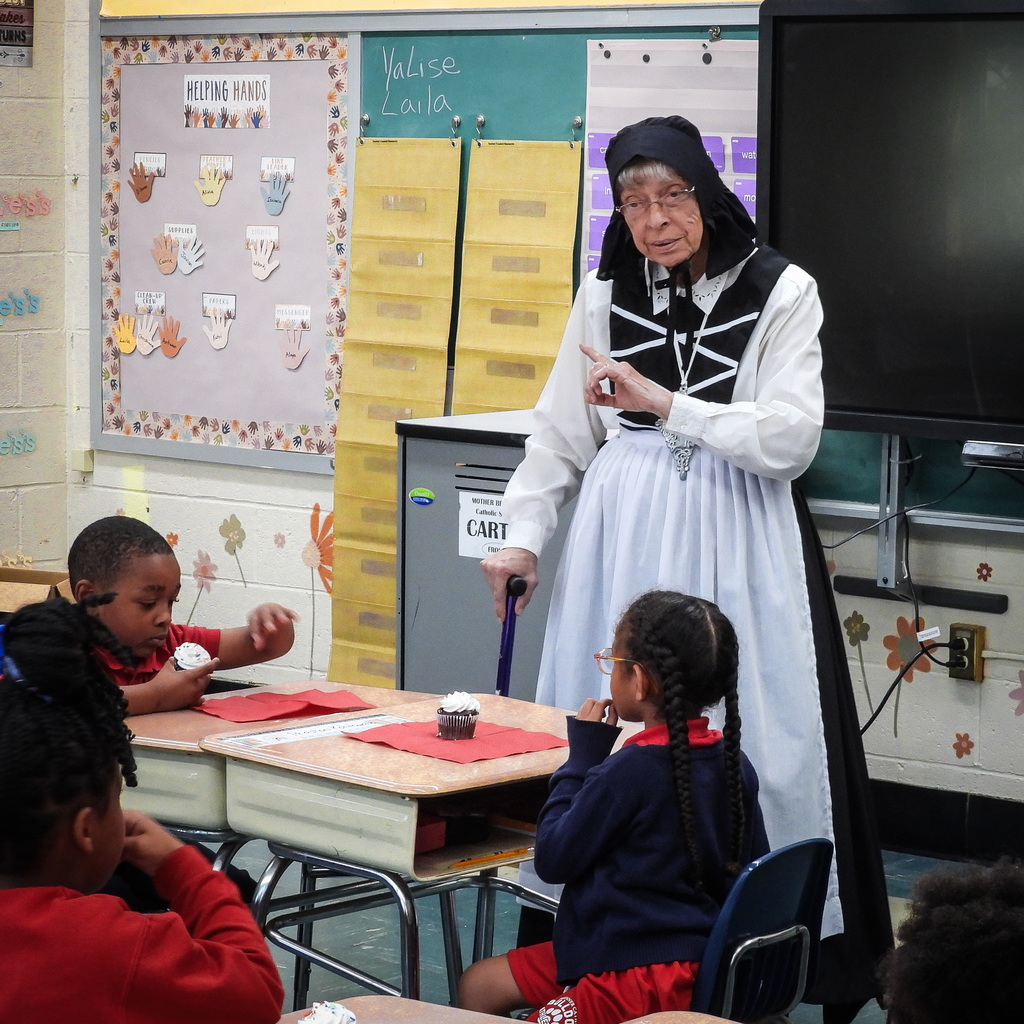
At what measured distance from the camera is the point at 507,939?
10.7 ft

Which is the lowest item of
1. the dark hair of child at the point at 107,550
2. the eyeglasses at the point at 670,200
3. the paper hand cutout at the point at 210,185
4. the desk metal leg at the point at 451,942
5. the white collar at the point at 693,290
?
the desk metal leg at the point at 451,942

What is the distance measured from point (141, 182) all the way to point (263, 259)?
1.82 ft

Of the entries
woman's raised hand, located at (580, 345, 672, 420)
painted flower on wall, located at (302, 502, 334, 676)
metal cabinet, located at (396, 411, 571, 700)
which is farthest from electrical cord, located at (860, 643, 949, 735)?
painted flower on wall, located at (302, 502, 334, 676)

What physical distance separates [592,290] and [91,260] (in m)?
2.82

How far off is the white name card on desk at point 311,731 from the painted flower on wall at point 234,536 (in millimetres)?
2579

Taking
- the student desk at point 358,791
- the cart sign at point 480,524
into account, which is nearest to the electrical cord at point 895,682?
the cart sign at point 480,524

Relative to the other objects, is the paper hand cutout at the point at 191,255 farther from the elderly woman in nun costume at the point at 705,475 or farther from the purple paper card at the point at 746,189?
the elderly woman in nun costume at the point at 705,475

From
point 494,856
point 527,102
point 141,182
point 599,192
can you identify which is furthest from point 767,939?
point 141,182

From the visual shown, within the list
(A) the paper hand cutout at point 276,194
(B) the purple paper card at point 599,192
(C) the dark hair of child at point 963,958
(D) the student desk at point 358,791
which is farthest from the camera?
(A) the paper hand cutout at point 276,194

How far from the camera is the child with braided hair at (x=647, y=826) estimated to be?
73.9 inches

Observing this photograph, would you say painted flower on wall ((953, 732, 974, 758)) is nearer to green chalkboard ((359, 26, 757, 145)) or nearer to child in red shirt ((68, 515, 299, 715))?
green chalkboard ((359, 26, 757, 145))

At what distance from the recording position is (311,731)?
219 centimetres

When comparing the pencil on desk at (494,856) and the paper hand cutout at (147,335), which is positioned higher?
the paper hand cutout at (147,335)

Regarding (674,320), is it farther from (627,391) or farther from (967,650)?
(967,650)
